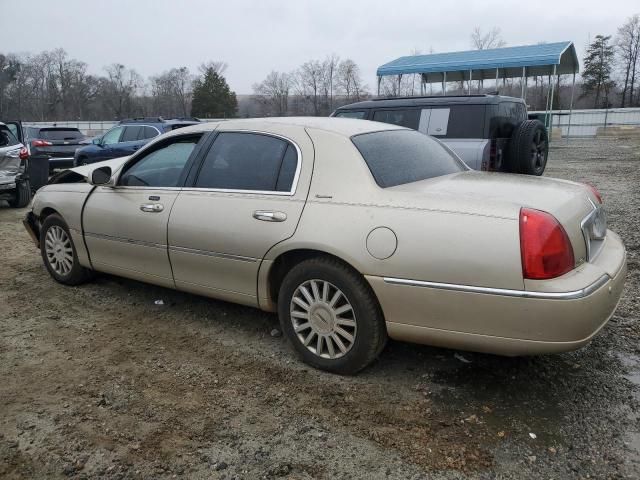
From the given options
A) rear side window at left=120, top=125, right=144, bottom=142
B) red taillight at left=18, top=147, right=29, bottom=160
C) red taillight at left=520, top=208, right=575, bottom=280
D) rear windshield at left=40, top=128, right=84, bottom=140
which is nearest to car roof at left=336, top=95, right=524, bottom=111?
red taillight at left=520, top=208, right=575, bottom=280

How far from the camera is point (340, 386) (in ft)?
10.7

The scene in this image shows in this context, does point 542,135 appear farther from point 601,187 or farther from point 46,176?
point 46,176

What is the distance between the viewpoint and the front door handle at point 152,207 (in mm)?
4105

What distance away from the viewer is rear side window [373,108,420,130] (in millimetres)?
8578

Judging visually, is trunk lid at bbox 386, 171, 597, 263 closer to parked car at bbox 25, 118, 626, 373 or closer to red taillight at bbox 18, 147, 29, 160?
parked car at bbox 25, 118, 626, 373

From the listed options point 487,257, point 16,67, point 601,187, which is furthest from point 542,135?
point 16,67

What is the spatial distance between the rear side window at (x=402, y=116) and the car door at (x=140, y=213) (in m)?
4.95

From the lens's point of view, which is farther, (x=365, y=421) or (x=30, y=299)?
(x=30, y=299)

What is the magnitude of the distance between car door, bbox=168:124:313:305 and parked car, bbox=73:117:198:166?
416 inches

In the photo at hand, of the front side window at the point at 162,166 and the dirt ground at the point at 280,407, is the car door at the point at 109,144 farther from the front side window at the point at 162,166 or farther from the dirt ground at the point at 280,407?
the dirt ground at the point at 280,407

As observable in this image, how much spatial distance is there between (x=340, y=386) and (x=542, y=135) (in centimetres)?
675

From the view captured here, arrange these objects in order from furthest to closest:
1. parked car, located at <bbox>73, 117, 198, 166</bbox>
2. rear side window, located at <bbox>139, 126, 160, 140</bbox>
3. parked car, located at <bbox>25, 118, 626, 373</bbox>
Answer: rear side window, located at <bbox>139, 126, 160, 140</bbox> → parked car, located at <bbox>73, 117, 198, 166</bbox> → parked car, located at <bbox>25, 118, 626, 373</bbox>

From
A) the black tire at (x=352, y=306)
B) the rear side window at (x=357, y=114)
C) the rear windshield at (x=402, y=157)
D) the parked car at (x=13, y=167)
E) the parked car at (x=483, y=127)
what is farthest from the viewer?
the parked car at (x=13, y=167)

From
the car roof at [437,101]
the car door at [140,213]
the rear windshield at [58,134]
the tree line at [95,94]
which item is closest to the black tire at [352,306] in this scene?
the car door at [140,213]
